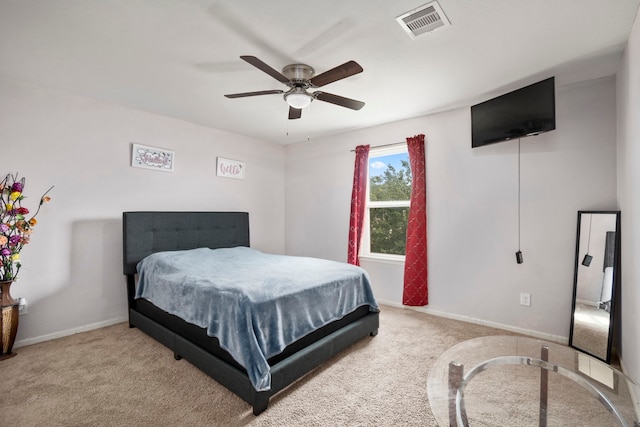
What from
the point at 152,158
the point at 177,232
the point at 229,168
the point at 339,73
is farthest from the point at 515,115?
the point at 152,158

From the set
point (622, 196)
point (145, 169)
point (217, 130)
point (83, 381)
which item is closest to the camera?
point (83, 381)

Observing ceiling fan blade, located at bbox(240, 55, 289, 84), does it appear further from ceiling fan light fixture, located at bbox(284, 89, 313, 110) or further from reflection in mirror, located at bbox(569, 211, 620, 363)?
reflection in mirror, located at bbox(569, 211, 620, 363)

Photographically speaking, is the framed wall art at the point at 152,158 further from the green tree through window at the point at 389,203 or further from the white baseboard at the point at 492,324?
the white baseboard at the point at 492,324

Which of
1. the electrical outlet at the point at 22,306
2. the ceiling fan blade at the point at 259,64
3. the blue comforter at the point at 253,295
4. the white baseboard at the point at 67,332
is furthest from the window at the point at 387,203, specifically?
the electrical outlet at the point at 22,306

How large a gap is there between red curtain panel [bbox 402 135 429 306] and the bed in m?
0.88

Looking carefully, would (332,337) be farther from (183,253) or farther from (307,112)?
(307,112)

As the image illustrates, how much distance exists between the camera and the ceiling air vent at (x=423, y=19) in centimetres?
171

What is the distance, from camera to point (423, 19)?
→ 5.90 feet

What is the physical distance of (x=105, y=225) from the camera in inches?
125

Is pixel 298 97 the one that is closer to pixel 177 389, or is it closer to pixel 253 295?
pixel 253 295

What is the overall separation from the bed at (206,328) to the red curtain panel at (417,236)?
884 mm

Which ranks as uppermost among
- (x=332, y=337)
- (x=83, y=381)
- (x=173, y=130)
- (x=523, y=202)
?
Answer: (x=173, y=130)

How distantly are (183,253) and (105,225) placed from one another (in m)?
0.94

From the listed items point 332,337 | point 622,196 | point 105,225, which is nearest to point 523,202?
point 622,196
